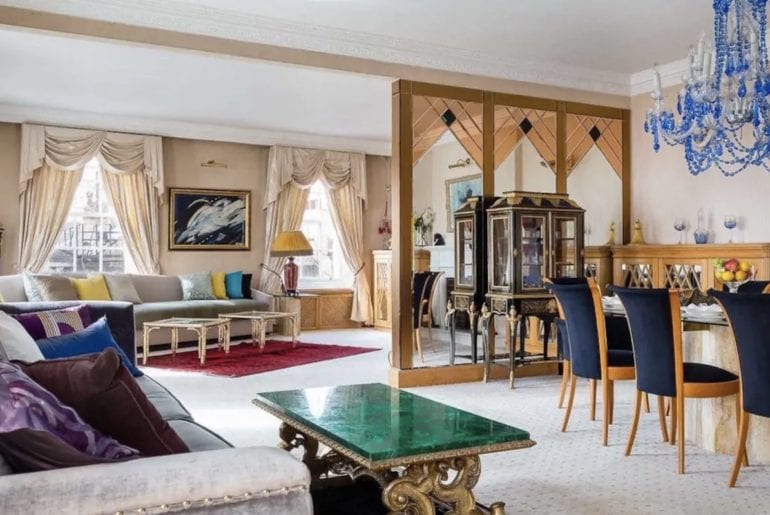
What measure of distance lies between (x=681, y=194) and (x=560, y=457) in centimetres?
353

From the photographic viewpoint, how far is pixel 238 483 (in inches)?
57.6

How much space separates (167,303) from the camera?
8.17m

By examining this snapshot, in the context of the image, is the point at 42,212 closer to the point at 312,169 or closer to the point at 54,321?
the point at 312,169

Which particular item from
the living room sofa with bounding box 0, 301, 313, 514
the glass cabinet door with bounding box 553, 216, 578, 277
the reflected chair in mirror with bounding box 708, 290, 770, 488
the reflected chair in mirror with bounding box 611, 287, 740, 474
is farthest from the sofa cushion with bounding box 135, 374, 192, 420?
the glass cabinet door with bounding box 553, 216, 578, 277

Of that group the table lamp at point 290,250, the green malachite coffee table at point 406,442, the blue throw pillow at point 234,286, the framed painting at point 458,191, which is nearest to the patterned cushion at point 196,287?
the blue throw pillow at point 234,286

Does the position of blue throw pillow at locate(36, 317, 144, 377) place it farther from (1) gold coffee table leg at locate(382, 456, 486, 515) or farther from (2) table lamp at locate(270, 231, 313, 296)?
(2) table lamp at locate(270, 231, 313, 296)

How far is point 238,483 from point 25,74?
6.27 meters

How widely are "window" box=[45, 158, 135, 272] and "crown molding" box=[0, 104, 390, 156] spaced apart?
0.61 m

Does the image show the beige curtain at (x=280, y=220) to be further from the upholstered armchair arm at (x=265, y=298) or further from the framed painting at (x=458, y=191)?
the framed painting at (x=458, y=191)

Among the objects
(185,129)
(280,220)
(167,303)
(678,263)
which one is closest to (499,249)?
(678,263)

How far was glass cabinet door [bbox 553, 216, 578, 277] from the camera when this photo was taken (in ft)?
19.6

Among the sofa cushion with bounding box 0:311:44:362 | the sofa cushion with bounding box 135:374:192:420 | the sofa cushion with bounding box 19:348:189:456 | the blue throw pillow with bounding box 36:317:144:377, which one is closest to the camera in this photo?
the sofa cushion with bounding box 19:348:189:456

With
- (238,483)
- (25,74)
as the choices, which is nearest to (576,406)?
(238,483)

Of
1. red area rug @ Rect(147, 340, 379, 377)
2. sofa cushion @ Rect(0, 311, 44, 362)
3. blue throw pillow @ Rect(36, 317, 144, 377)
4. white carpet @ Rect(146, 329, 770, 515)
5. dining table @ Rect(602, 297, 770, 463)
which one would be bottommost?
white carpet @ Rect(146, 329, 770, 515)
